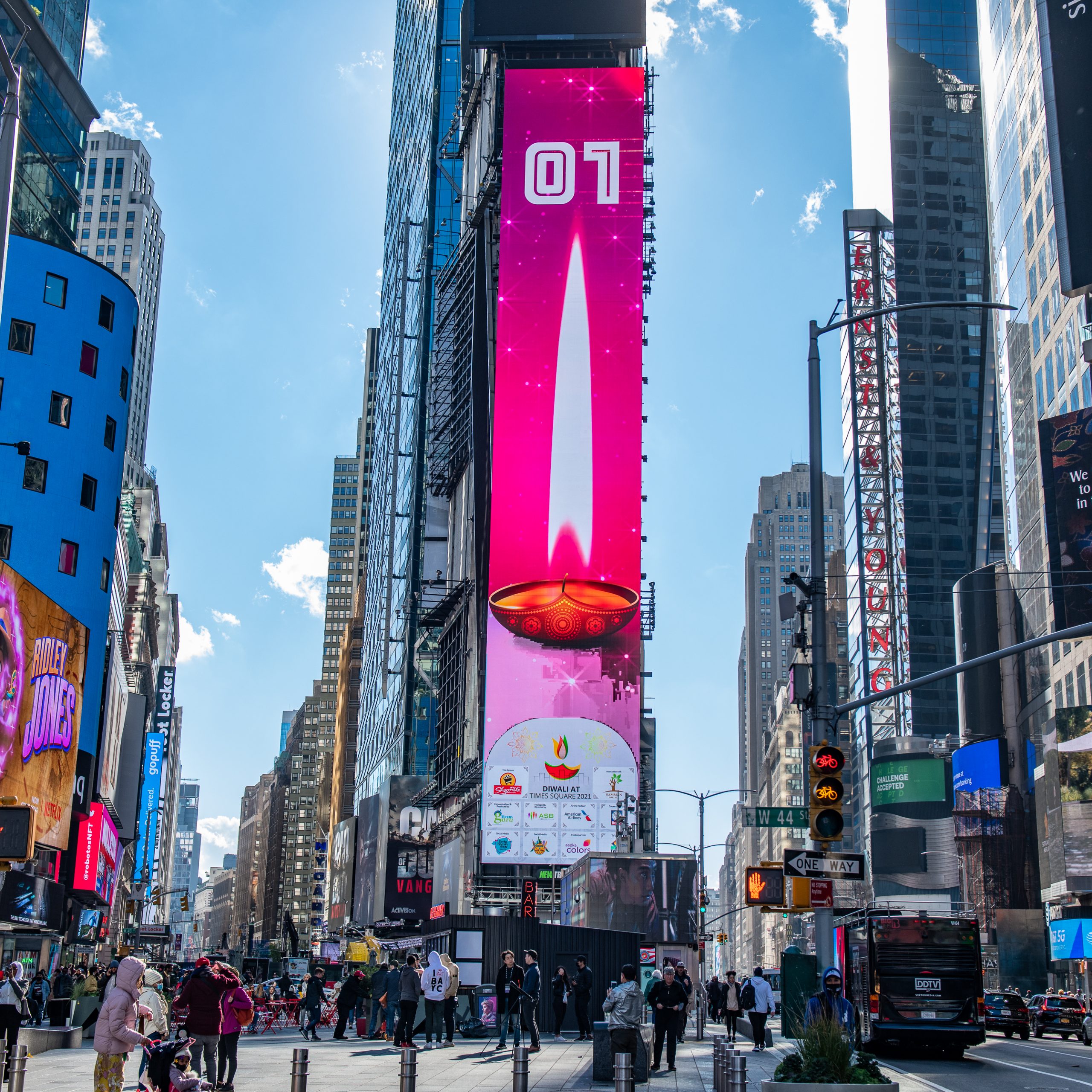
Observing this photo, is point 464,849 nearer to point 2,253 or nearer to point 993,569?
point 993,569

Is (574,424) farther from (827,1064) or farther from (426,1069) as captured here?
(827,1064)

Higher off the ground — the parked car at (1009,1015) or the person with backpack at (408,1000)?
the person with backpack at (408,1000)

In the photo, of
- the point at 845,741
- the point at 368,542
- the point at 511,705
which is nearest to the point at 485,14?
the point at 511,705

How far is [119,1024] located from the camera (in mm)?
15305

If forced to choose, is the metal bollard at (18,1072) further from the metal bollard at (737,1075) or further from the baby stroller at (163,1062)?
the metal bollard at (737,1075)

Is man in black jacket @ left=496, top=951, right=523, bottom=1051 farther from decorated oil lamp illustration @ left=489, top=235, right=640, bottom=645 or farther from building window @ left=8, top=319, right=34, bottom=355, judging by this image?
decorated oil lamp illustration @ left=489, top=235, right=640, bottom=645

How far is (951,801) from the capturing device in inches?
5044

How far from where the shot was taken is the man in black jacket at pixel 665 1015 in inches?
990

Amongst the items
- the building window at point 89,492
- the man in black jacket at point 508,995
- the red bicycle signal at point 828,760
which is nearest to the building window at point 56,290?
the building window at point 89,492

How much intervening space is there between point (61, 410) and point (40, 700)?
688 inches

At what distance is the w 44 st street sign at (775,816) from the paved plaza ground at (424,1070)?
5626 millimetres

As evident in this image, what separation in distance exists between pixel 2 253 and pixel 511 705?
179 feet

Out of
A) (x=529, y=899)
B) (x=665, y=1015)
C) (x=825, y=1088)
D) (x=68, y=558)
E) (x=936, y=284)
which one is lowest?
(x=825, y=1088)

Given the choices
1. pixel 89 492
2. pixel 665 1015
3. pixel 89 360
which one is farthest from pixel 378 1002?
pixel 89 360
